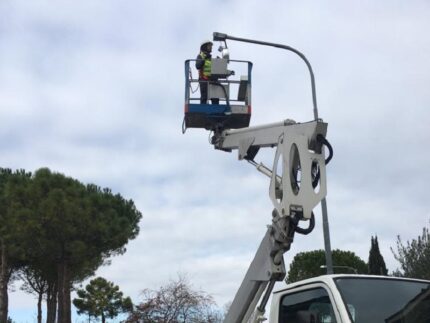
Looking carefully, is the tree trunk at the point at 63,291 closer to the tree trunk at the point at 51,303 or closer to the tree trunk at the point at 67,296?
the tree trunk at the point at 67,296

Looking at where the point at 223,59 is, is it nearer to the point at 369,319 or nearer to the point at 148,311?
the point at 369,319

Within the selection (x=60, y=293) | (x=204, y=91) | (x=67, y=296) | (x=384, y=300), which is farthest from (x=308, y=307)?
(x=67, y=296)

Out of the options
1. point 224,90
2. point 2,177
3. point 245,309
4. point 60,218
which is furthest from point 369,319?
point 2,177

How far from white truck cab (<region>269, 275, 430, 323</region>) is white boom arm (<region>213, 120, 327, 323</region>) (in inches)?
36.5

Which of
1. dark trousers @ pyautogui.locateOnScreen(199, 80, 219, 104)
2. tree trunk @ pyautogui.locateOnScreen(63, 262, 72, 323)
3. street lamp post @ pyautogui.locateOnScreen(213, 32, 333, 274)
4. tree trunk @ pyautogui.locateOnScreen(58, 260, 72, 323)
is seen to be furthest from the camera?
tree trunk @ pyautogui.locateOnScreen(63, 262, 72, 323)

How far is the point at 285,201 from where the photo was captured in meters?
6.75

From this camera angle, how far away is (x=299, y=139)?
6.84 m

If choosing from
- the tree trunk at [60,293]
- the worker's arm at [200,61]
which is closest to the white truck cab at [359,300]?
the worker's arm at [200,61]

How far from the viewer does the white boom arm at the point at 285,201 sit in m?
6.57

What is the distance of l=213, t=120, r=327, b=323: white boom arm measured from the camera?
6.57 metres

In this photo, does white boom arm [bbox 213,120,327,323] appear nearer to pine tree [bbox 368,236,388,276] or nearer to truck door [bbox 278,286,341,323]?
truck door [bbox 278,286,341,323]

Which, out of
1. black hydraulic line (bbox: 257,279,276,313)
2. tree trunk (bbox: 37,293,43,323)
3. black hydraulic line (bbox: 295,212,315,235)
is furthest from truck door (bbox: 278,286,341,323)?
tree trunk (bbox: 37,293,43,323)

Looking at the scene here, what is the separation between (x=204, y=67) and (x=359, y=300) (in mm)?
5581

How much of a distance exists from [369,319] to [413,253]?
18.9 meters
